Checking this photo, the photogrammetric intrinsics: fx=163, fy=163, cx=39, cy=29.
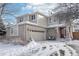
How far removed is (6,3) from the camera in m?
1.91

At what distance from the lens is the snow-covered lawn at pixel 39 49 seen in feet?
6.15

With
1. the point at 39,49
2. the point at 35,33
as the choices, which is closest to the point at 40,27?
the point at 35,33

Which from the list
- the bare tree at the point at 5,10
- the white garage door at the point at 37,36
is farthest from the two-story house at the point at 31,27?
the bare tree at the point at 5,10

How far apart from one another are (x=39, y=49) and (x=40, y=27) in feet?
0.85

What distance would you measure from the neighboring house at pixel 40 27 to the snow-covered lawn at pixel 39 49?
8 cm

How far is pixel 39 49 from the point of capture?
1895 millimetres

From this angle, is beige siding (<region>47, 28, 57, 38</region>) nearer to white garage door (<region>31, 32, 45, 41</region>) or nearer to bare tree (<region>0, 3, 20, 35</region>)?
white garage door (<region>31, 32, 45, 41</region>)

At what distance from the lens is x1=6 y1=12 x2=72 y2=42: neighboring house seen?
1.90 metres

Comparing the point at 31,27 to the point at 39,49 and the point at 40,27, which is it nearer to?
the point at 40,27

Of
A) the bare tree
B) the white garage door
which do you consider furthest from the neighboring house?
the bare tree

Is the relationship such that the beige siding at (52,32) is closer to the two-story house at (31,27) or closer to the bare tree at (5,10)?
the two-story house at (31,27)

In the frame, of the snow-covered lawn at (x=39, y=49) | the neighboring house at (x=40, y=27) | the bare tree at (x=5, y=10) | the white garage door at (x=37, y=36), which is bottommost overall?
the snow-covered lawn at (x=39, y=49)

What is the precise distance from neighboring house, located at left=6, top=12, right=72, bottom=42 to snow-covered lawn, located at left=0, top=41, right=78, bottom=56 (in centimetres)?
8

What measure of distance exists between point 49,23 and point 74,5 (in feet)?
1.17
